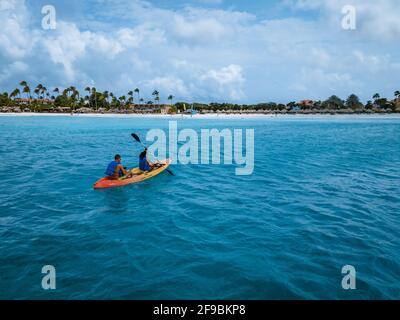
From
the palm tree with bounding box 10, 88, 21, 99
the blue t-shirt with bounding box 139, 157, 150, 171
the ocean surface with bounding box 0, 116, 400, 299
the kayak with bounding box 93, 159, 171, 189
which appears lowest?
the ocean surface with bounding box 0, 116, 400, 299

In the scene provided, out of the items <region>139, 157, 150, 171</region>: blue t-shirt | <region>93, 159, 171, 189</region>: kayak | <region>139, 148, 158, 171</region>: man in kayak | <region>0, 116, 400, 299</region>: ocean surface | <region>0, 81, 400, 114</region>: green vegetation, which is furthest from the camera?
<region>0, 81, 400, 114</region>: green vegetation

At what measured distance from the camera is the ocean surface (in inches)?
273

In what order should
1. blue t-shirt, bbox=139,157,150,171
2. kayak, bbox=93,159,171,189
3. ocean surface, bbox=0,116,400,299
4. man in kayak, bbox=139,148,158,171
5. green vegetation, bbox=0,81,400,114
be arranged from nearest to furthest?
1. ocean surface, bbox=0,116,400,299
2. kayak, bbox=93,159,171,189
3. man in kayak, bbox=139,148,158,171
4. blue t-shirt, bbox=139,157,150,171
5. green vegetation, bbox=0,81,400,114

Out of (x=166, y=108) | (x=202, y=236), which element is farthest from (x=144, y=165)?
(x=166, y=108)

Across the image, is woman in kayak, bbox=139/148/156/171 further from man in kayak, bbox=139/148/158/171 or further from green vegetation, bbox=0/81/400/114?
green vegetation, bbox=0/81/400/114

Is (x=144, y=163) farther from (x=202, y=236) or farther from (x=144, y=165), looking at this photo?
(x=202, y=236)

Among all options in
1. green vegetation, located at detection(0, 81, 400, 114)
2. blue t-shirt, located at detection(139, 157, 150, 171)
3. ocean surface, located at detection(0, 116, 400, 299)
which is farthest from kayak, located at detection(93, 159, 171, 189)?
green vegetation, located at detection(0, 81, 400, 114)

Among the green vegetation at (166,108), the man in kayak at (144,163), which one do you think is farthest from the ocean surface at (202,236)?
the green vegetation at (166,108)

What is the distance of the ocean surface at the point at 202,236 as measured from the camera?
6945 millimetres

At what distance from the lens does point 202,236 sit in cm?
962

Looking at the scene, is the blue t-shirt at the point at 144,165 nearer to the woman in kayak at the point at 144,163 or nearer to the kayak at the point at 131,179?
the woman in kayak at the point at 144,163

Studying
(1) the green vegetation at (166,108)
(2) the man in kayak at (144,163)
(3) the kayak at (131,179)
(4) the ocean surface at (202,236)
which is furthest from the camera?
(1) the green vegetation at (166,108)
